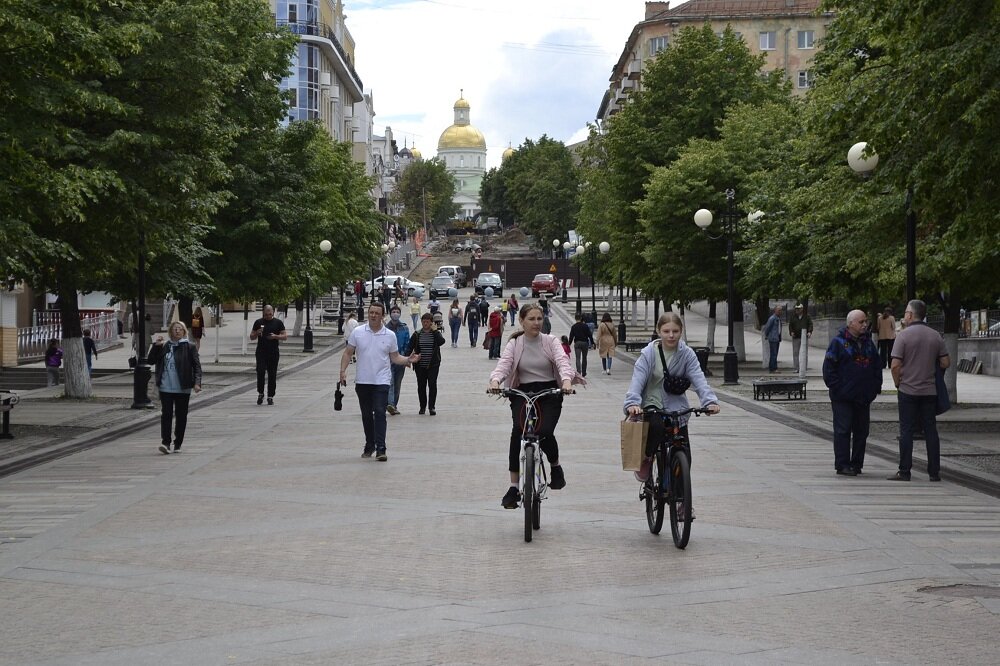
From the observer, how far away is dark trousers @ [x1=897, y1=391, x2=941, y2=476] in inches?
576

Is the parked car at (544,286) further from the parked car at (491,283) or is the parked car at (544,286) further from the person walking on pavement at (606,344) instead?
the person walking on pavement at (606,344)

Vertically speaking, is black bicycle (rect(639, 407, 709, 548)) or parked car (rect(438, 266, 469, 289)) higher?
parked car (rect(438, 266, 469, 289))

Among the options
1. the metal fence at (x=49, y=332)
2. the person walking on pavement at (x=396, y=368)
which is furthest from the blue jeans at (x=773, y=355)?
the metal fence at (x=49, y=332)

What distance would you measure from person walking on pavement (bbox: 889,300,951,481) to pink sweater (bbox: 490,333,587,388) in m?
4.81

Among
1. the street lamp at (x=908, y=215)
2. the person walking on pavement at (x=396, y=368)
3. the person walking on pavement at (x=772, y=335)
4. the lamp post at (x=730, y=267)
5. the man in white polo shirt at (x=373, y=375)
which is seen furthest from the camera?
the person walking on pavement at (x=772, y=335)

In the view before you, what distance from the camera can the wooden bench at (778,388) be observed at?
27.0 m

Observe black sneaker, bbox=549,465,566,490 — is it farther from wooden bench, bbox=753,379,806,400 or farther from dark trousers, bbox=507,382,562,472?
wooden bench, bbox=753,379,806,400

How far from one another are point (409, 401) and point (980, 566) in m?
18.6

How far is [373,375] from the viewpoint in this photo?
16.9 metres

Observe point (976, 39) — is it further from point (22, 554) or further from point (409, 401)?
point (409, 401)

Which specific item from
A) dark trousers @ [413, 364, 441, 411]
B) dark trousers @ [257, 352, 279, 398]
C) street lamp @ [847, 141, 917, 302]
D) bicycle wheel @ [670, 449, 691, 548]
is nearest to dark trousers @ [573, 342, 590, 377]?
dark trousers @ [257, 352, 279, 398]

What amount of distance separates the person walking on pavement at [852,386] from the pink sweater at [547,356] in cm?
488

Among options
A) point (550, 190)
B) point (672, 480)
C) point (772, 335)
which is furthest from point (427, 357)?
point (550, 190)

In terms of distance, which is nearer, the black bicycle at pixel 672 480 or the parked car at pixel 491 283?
the black bicycle at pixel 672 480
